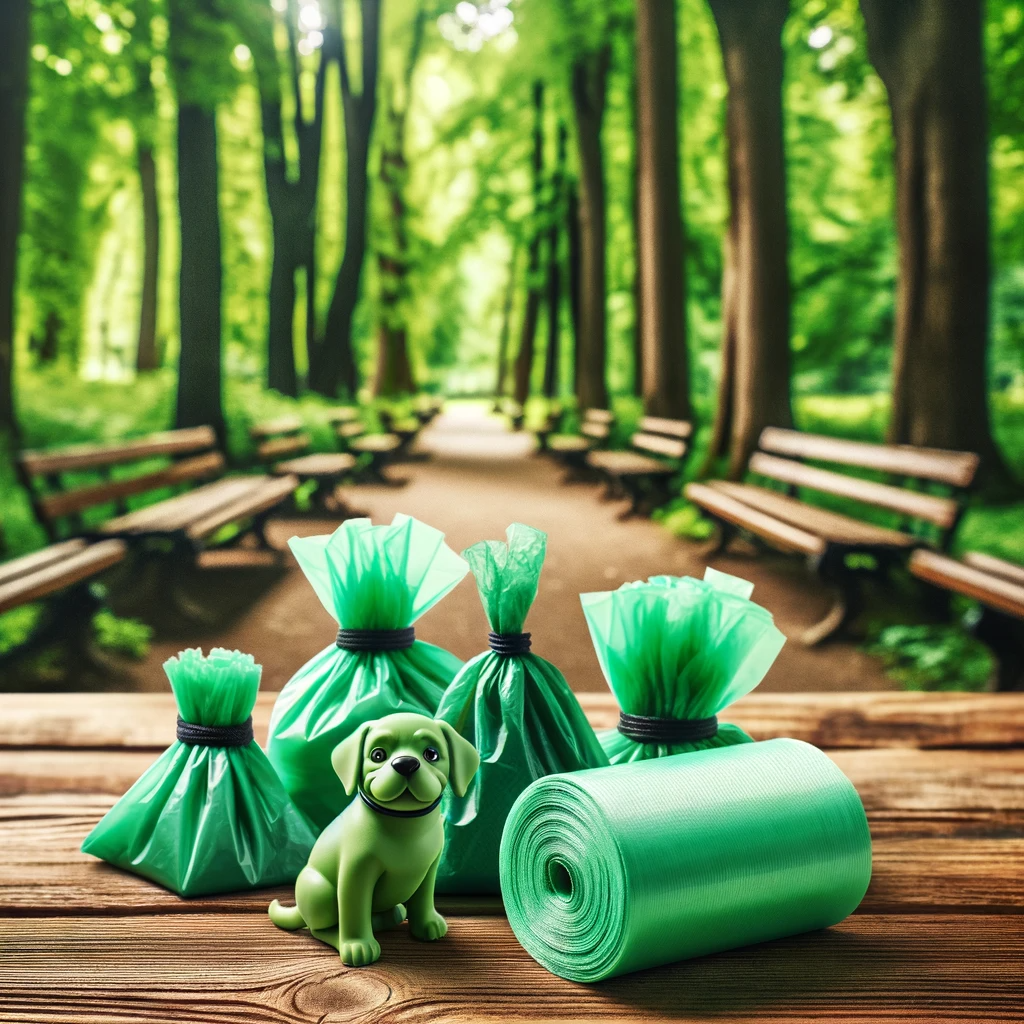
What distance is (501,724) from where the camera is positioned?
3.13 feet

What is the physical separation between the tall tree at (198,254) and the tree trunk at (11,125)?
0.39 meters

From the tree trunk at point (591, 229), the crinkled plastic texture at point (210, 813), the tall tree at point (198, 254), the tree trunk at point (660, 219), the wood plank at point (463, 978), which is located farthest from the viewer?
the tree trunk at point (591, 229)

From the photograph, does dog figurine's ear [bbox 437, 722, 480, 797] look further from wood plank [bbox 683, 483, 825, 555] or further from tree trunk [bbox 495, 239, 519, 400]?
tree trunk [bbox 495, 239, 519, 400]

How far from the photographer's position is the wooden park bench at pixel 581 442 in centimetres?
322

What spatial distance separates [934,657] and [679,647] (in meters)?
2.01

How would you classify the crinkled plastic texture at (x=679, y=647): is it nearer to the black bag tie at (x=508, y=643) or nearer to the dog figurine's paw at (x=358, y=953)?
the black bag tie at (x=508, y=643)

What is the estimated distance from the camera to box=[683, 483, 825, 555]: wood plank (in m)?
2.64

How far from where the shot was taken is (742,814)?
81cm

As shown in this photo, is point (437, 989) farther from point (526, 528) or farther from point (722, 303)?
point (722, 303)

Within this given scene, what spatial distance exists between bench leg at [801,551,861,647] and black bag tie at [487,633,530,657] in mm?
1832

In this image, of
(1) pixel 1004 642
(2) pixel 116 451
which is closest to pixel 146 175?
(2) pixel 116 451

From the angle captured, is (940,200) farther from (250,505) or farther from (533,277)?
(250,505)

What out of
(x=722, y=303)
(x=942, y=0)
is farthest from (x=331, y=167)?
(x=942, y=0)

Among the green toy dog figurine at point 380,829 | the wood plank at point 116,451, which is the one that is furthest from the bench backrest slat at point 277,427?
the green toy dog figurine at point 380,829
